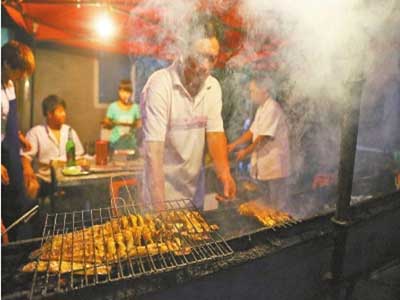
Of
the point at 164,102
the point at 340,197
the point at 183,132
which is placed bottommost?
the point at 340,197

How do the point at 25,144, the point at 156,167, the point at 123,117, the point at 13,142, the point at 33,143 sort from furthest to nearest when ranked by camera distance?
the point at 123,117 < the point at 33,143 < the point at 25,144 < the point at 13,142 < the point at 156,167

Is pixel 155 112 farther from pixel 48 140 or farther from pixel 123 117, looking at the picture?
pixel 123 117

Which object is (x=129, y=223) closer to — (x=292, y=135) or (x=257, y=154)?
(x=257, y=154)

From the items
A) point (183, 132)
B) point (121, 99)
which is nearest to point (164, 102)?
point (183, 132)

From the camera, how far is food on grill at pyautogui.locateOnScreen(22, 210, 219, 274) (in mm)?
2049

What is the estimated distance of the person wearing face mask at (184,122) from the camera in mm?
3660

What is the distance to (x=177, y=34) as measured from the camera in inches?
180

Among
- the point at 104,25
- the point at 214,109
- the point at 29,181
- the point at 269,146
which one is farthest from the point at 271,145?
the point at 29,181

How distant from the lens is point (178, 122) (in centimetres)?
396

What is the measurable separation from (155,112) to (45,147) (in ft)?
10.8

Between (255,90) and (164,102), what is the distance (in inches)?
120

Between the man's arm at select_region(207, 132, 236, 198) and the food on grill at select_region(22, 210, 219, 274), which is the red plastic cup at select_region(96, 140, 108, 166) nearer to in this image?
the man's arm at select_region(207, 132, 236, 198)

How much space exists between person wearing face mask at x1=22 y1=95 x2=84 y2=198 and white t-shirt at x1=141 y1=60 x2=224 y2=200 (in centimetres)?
279

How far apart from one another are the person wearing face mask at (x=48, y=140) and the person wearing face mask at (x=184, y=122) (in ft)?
9.14
